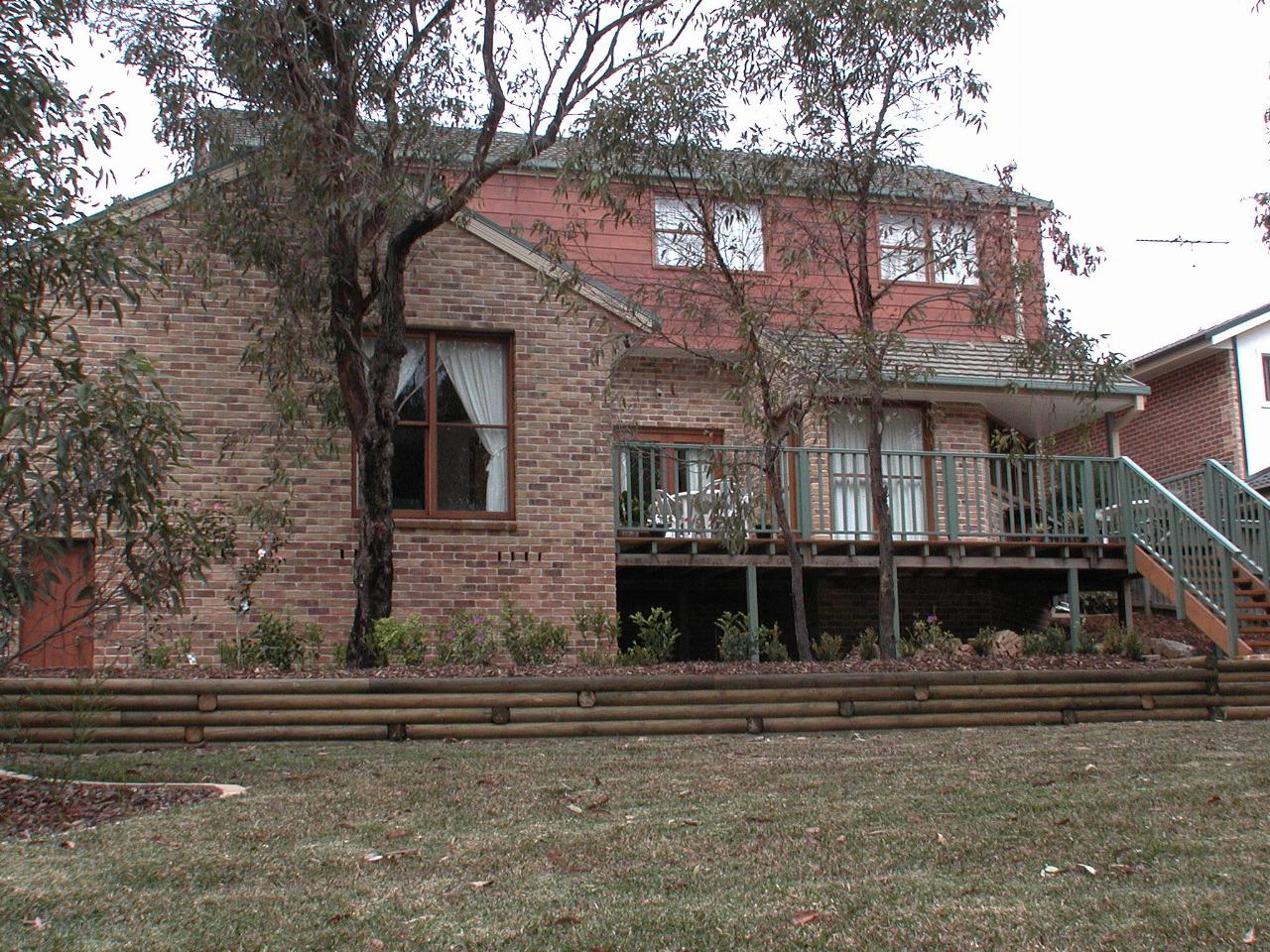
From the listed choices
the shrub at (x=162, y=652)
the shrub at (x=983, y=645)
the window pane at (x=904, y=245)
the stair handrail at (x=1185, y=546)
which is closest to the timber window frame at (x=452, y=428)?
the shrub at (x=162, y=652)

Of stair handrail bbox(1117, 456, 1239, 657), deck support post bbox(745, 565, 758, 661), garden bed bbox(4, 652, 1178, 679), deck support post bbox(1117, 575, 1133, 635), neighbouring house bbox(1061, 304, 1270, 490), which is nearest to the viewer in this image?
garden bed bbox(4, 652, 1178, 679)

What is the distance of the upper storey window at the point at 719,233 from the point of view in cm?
1378

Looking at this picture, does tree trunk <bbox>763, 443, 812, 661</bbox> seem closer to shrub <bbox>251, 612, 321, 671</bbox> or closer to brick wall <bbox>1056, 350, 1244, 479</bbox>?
shrub <bbox>251, 612, 321, 671</bbox>

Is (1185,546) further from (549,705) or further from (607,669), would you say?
(549,705)

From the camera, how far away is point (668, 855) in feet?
20.8

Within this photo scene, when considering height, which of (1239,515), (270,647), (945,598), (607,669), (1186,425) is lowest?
(607,669)

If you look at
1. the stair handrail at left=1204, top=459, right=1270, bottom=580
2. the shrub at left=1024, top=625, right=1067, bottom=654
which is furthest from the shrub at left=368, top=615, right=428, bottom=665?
the stair handrail at left=1204, top=459, right=1270, bottom=580

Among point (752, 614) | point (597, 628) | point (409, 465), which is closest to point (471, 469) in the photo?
point (409, 465)

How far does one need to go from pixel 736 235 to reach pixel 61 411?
8196mm

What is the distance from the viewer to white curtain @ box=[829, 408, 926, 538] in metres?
16.8

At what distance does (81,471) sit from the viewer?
7199mm

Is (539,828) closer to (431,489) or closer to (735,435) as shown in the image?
(431,489)

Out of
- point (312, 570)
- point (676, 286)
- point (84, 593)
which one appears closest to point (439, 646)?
point (312, 570)

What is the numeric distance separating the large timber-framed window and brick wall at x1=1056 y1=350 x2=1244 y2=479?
10351 mm
